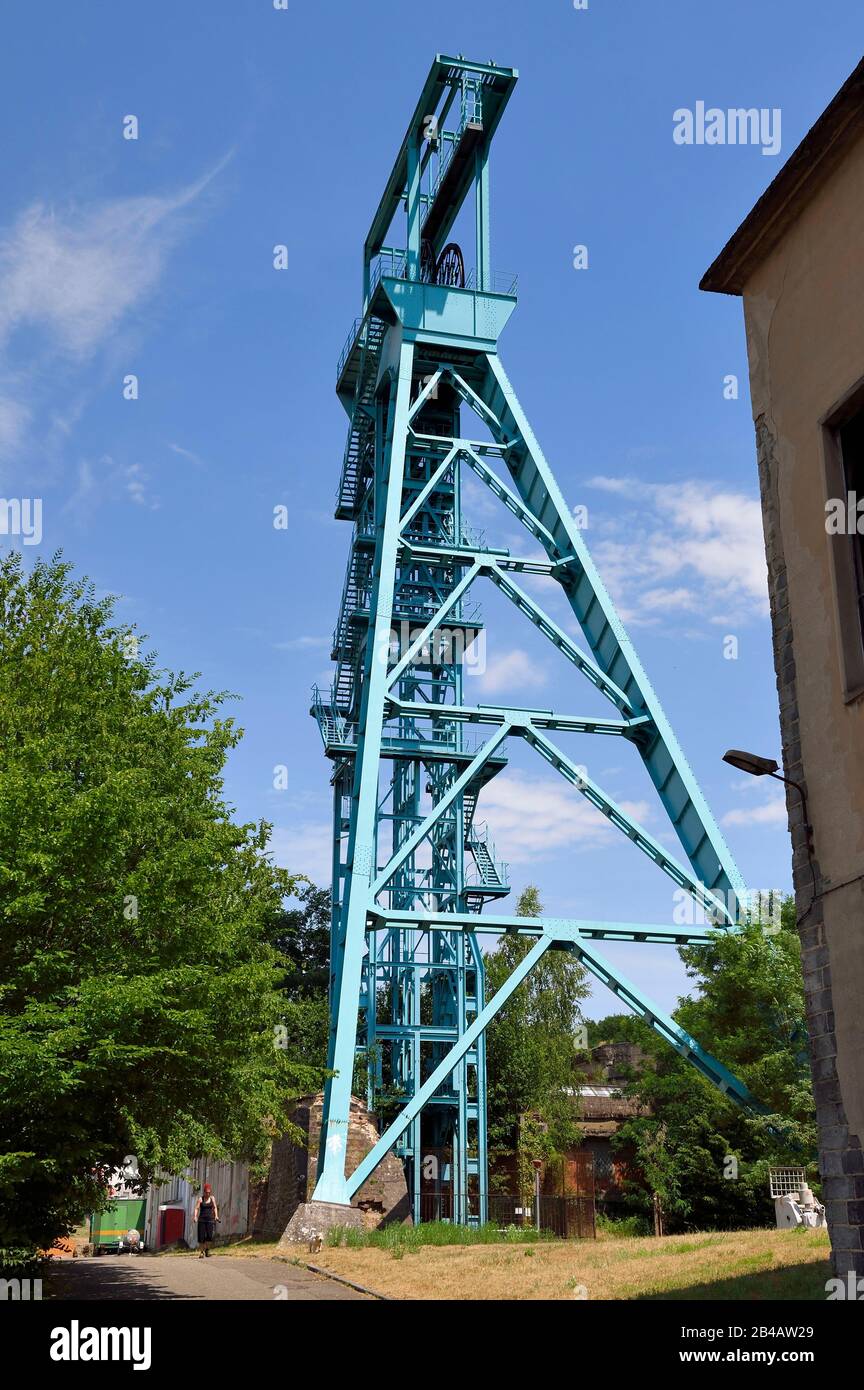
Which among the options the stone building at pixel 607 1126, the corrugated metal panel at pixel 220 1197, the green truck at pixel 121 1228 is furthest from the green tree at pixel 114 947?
the green truck at pixel 121 1228

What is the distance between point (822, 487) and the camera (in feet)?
29.4

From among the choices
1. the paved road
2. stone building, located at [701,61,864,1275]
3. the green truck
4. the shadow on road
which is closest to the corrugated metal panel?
the green truck

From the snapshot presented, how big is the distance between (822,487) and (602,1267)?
8.71 m

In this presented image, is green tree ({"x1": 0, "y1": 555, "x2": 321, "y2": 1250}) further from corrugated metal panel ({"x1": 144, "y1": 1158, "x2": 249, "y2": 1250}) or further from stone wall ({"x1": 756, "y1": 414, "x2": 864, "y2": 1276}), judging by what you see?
corrugated metal panel ({"x1": 144, "y1": 1158, "x2": 249, "y2": 1250})

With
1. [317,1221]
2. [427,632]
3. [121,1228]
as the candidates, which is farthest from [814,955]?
[121,1228]

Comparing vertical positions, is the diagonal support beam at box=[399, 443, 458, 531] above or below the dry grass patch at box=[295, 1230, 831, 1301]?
above

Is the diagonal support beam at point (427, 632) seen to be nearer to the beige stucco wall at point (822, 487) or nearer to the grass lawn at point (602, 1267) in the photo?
the grass lawn at point (602, 1267)

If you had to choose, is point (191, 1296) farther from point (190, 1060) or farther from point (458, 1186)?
point (458, 1186)

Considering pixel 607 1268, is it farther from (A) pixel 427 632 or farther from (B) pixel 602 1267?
(A) pixel 427 632

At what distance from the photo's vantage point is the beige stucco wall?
8102 mm

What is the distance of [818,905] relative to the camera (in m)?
8.44

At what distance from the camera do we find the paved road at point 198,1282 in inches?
493

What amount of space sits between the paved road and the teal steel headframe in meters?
2.30

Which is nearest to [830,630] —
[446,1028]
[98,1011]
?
[98,1011]
